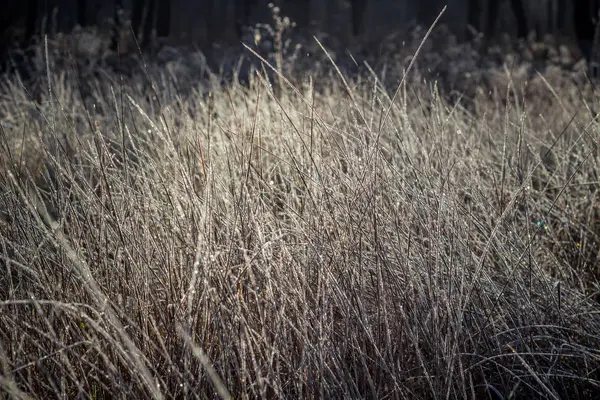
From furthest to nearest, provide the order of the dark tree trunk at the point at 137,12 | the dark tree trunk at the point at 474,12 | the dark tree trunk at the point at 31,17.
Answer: the dark tree trunk at the point at 474,12 → the dark tree trunk at the point at 137,12 → the dark tree trunk at the point at 31,17

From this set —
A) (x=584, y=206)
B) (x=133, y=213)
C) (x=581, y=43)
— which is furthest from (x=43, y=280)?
(x=581, y=43)

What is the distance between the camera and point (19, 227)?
1116mm

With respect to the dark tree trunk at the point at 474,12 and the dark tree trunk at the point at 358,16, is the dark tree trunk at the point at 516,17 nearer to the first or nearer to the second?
the dark tree trunk at the point at 474,12

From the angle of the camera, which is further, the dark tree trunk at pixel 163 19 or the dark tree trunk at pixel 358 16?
the dark tree trunk at pixel 358 16

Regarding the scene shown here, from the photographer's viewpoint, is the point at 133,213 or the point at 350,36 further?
the point at 350,36

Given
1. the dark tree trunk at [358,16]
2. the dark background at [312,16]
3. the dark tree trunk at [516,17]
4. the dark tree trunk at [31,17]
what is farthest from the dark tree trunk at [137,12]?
the dark tree trunk at [516,17]

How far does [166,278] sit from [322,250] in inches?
12.3

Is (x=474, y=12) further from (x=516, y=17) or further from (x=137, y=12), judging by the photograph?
(x=137, y=12)

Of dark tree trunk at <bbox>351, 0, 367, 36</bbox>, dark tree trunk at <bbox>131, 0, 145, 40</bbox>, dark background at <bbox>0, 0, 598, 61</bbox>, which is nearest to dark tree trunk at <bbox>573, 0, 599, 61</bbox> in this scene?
dark background at <bbox>0, 0, 598, 61</bbox>

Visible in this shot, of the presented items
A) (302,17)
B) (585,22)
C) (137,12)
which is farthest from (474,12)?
(137,12)

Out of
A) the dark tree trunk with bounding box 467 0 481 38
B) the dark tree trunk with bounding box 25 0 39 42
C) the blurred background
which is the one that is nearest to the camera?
the dark tree trunk with bounding box 25 0 39 42

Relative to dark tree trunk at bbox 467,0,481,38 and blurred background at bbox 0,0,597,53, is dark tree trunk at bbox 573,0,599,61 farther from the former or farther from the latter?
dark tree trunk at bbox 467,0,481,38

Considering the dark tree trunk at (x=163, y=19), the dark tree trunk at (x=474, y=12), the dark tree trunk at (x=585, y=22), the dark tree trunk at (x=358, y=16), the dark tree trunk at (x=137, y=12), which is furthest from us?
the dark tree trunk at (x=474, y=12)

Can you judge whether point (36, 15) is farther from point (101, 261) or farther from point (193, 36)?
point (101, 261)
